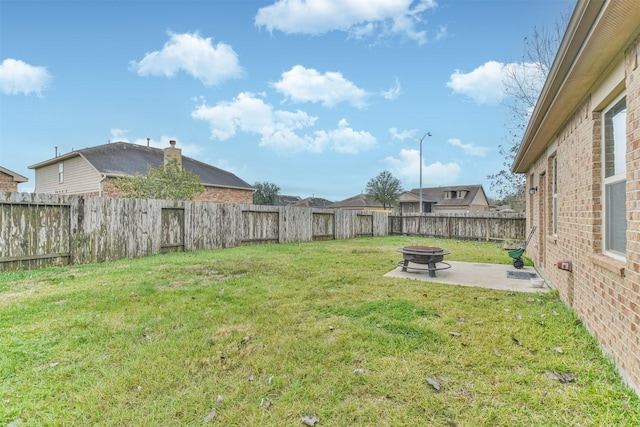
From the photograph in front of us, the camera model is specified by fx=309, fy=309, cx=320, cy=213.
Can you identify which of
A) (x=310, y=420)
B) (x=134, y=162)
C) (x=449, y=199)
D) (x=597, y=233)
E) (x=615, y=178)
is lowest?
(x=310, y=420)

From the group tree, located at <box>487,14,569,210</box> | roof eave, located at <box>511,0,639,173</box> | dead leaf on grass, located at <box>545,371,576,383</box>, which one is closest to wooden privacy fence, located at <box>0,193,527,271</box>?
tree, located at <box>487,14,569,210</box>

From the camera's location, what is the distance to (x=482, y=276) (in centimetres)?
666

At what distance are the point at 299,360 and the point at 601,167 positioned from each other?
12.0 ft

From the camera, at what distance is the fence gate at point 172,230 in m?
10.1

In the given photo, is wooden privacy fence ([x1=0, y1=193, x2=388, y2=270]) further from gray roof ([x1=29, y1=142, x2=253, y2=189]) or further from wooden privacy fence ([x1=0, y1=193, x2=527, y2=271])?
gray roof ([x1=29, y1=142, x2=253, y2=189])

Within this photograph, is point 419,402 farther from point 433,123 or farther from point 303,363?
point 433,123

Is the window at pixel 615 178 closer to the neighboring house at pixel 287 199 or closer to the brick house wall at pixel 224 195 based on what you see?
the brick house wall at pixel 224 195

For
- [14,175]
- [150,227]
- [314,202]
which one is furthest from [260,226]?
[314,202]

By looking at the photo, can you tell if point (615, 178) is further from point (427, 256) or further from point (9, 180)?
point (9, 180)

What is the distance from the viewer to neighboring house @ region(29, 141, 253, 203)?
18.2 meters

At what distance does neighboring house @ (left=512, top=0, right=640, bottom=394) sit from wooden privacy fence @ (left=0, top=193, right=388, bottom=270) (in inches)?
390

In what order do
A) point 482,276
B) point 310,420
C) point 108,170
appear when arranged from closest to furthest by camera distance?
point 310,420 → point 482,276 → point 108,170

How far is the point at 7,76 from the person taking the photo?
1284cm

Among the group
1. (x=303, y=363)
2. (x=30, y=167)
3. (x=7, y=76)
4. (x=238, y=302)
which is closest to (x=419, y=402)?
(x=303, y=363)
